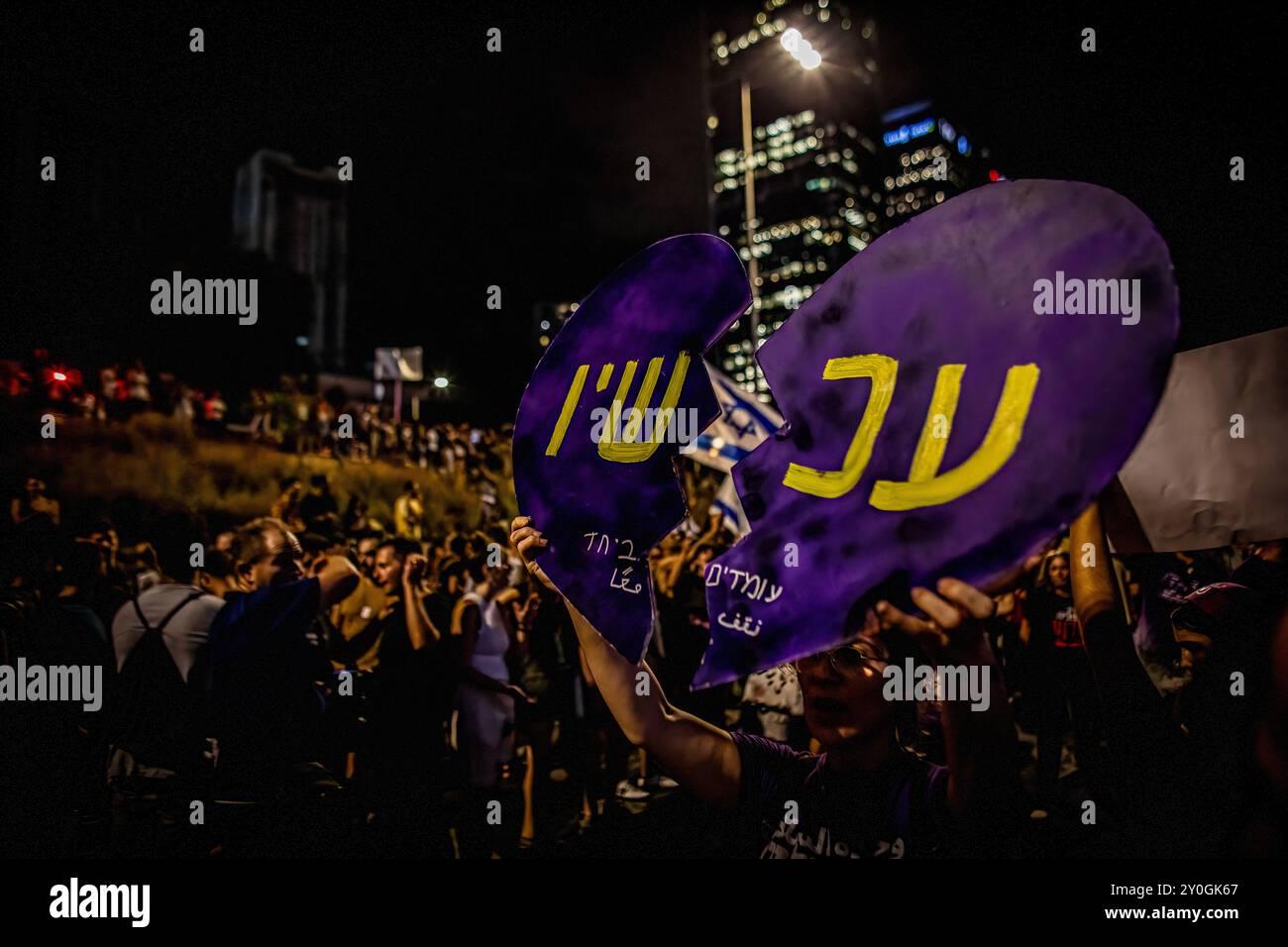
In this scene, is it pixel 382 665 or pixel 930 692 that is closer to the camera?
pixel 930 692

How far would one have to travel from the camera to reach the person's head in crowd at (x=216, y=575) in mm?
3787

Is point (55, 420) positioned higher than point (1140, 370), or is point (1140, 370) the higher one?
point (55, 420)

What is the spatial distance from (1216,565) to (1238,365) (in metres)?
1.51

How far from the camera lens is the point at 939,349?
1.88 meters

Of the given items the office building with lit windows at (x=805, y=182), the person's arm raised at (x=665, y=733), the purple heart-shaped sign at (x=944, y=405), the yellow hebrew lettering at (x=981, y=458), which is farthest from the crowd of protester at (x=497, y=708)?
the office building with lit windows at (x=805, y=182)

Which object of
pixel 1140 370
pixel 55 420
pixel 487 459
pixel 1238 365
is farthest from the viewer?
pixel 487 459

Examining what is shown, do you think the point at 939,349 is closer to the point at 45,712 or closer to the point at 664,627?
the point at 664,627

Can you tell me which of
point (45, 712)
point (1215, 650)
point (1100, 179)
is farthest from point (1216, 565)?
point (45, 712)

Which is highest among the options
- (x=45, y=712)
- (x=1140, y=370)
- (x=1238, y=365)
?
(x=1238, y=365)

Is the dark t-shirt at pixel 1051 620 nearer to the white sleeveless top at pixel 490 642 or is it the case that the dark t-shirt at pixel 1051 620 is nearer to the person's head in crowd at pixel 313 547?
the white sleeveless top at pixel 490 642

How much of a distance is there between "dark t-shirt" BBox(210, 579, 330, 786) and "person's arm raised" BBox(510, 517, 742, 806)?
204 cm

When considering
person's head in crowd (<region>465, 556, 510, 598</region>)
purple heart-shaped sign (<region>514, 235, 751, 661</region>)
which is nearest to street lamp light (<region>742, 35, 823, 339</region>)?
purple heart-shaped sign (<region>514, 235, 751, 661</region>)

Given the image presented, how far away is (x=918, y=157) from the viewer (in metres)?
56.6

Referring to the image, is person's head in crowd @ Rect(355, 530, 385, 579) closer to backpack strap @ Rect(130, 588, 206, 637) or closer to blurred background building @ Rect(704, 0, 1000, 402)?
backpack strap @ Rect(130, 588, 206, 637)
